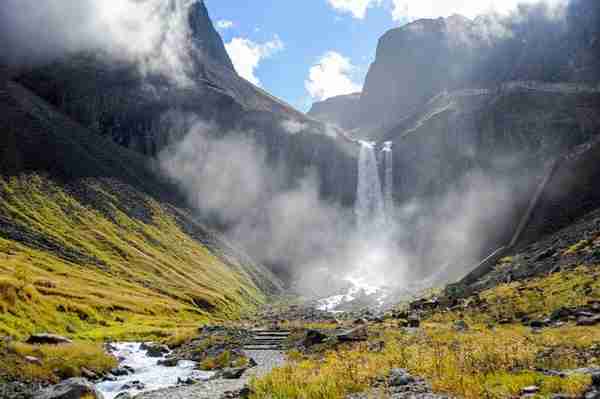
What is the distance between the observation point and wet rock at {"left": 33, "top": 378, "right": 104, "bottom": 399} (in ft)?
61.9

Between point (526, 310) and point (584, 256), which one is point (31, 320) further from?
point (584, 256)

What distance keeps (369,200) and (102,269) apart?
120443 millimetres

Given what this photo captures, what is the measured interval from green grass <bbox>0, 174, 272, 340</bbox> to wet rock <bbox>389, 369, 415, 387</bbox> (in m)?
32.8

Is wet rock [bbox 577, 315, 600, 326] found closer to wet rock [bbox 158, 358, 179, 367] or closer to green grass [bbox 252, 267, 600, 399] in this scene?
green grass [bbox 252, 267, 600, 399]

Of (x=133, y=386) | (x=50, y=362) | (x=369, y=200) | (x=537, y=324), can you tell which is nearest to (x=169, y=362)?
(x=133, y=386)

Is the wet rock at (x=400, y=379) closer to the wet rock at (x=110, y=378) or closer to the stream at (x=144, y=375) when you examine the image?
the stream at (x=144, y=375)

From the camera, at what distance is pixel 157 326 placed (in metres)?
58.6

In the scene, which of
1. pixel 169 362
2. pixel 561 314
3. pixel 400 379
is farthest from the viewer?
pixel 169 362

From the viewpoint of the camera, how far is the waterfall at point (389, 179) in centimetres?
17838

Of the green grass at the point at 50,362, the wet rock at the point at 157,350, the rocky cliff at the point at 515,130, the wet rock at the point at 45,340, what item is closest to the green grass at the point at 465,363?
the green grass at the point at 50,362

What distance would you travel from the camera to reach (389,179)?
187m

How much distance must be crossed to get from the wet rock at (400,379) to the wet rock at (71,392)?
1277cm

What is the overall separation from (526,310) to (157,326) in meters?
44.3

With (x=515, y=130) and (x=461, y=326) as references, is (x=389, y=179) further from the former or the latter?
(x=461, y=326)
